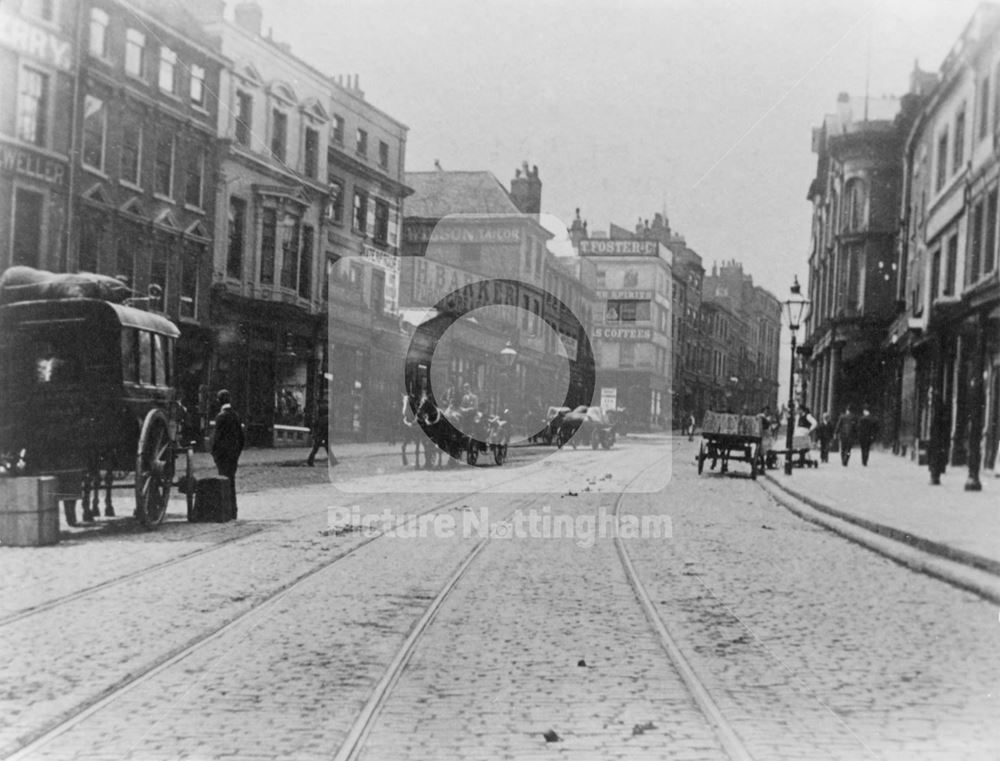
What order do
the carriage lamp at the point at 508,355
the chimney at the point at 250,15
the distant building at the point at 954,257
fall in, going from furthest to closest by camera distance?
1. the carriage lamp at the point at 508,355
2. the distant building at the point at 954,257
3. the chimney at the point at 250,15

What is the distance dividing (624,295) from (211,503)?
4872 millimetres

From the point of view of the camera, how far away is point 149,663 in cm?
475

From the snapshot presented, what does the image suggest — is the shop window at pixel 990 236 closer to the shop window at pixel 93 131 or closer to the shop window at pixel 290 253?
the shop window at pixel 290 253

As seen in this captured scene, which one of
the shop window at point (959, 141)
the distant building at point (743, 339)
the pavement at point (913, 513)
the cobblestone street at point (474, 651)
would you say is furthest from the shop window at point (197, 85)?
the pavement at point (913, 513)

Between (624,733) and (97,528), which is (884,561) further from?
(97,528)

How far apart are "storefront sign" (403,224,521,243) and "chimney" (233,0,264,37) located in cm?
190

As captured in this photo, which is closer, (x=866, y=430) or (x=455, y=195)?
(x=455, y=195)

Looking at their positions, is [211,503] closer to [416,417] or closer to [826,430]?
[416,417]

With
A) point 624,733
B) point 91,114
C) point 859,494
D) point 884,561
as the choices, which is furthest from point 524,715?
point 859,494

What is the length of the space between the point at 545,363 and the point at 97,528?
455cm

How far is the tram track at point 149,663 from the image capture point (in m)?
3.73

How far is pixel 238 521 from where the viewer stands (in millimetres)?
10703

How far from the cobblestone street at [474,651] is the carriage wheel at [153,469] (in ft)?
1.24

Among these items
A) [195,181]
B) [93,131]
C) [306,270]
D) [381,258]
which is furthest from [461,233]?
[93,131]
